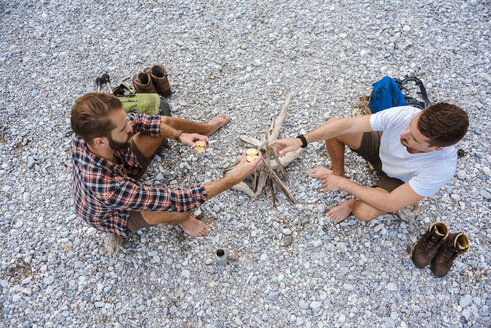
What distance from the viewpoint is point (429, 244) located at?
3.54 m

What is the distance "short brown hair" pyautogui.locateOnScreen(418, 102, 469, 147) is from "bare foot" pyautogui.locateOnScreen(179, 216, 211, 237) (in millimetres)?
2808

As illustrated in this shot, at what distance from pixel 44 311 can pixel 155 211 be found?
6.13ft

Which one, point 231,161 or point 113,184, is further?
point 231,161

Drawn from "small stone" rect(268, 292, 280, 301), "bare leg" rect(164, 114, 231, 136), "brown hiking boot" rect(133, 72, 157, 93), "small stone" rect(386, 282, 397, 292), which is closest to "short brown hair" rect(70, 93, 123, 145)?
"bare leg" rect(164, 114, 231, 136)

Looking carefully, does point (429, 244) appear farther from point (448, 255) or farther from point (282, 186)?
point (282, 186)

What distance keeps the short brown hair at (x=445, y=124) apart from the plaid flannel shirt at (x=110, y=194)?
2.32m

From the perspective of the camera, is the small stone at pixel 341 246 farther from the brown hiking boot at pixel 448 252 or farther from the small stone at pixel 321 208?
the brown hiking boot at pixel 448 252

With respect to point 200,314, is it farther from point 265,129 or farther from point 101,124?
point 265,129

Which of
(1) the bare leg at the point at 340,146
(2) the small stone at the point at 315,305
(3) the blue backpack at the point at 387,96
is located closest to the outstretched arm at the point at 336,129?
(1) the bare leg at the point at 340,146

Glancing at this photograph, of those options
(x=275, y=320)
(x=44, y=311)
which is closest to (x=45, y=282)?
(x=44, y=311)

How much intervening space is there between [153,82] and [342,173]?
11.7 feet

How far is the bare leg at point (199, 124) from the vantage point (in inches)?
181

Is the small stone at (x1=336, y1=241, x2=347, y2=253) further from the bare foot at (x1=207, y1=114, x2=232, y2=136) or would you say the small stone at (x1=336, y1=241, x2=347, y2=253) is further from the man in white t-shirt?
the bare foot at (x1=207, y1=114, x2=232, y2=136)

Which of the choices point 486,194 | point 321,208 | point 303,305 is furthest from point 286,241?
point 486,194
